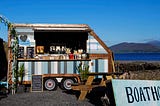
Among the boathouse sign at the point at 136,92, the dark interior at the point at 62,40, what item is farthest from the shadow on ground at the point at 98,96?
the dark interior at the point at 62,40

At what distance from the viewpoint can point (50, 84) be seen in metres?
15.8

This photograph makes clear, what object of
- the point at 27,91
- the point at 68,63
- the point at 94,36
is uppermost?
the point at 94,36

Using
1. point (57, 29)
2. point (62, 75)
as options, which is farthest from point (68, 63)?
point (57, 29)

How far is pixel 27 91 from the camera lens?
Result: 1541 cm

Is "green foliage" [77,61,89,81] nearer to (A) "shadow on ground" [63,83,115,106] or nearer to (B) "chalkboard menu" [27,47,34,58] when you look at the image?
(A) "shadow on ground" [63,83,115,106]

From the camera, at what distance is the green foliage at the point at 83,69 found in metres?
15.6

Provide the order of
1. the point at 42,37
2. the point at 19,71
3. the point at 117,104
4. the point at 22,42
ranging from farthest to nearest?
the point at 42,37, the point at 22,42, the point at 19,71, the point at 117,104

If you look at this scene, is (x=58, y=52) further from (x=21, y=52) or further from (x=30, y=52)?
(x=21, y=52)

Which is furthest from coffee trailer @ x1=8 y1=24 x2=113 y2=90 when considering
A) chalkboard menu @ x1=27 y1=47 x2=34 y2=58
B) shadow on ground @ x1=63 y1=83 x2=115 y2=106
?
shadow on ground @ x1=63 y1=83 x2=115 y2=106

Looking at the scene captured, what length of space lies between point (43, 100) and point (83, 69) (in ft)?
12.4

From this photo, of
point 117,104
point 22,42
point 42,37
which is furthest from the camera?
point 42,37

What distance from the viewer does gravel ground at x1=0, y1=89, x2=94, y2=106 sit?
1173cm

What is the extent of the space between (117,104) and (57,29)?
9.06 meters

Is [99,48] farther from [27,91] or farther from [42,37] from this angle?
[27,91]
